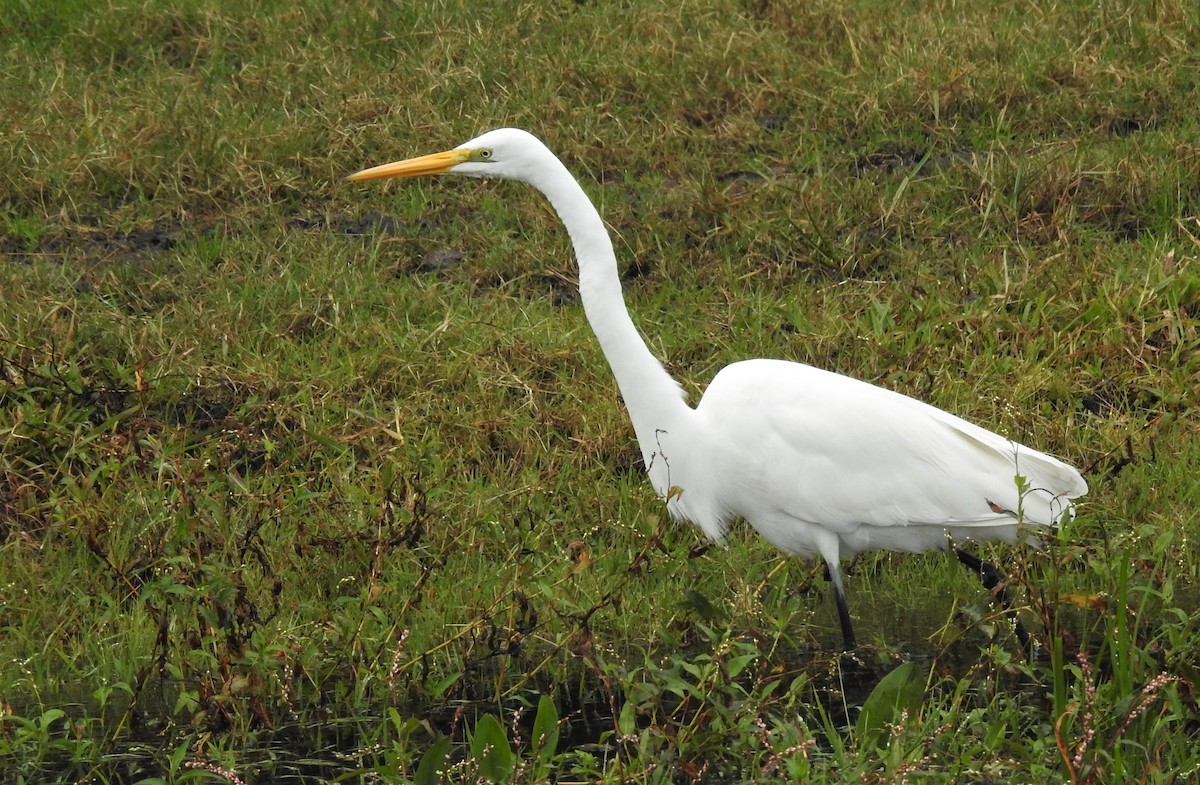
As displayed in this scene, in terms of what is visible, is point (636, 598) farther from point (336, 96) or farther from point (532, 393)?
point (336, 96)

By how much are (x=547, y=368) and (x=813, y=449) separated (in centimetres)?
158

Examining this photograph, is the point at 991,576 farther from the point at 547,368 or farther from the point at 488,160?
the point at 547,368

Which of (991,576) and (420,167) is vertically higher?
(420,167)

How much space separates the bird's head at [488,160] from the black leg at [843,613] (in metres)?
1.29

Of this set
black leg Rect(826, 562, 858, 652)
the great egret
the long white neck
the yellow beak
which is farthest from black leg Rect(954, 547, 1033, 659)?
the yellow beak

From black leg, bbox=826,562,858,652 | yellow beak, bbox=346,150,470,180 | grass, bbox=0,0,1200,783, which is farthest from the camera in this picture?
yellow beak, bbox=346,150,470,180

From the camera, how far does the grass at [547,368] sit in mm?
3453

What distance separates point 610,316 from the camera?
13.7 ft

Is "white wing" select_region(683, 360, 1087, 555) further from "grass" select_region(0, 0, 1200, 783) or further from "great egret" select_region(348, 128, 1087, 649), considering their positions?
"grass" select_region(0, 0, 1200, 783)

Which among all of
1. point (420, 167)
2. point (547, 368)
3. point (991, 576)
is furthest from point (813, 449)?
point (547, 368)

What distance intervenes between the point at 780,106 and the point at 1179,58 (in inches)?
69.4

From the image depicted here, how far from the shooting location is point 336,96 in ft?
24.1

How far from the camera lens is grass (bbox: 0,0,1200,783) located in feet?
11.3

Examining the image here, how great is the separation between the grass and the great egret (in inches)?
8.5
